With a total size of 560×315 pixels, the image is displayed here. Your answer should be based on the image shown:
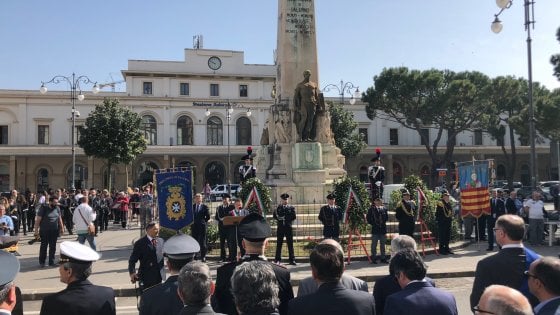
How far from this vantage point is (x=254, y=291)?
314cm

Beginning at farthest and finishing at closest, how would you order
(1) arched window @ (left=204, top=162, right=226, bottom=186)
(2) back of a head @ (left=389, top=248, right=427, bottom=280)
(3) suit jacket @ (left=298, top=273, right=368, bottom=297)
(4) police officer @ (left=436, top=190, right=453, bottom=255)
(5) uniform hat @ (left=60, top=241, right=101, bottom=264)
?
(1) arched window @ (left=204, top=162, right=226, bottom=186) < (4) police officer @ (left=436, top=190, right=453, bottom=255) < (3) suit jacket @ (left=298, top=273, right=368, bottom=297) < (5) uniform hat @ (left=60, top=241, right=101, bottom=264) < (2) back of a head @ (left=389, top=248, right=427, bottom=280)

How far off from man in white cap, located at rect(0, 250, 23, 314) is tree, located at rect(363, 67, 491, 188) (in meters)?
42.5

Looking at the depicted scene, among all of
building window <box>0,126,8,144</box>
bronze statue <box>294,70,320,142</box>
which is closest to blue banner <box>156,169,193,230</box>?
bronze statue <box>294,70,320,142</box>

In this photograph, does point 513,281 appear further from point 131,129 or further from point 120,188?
point 120,188

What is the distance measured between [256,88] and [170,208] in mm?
41697

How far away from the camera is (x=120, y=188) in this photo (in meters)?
45.3

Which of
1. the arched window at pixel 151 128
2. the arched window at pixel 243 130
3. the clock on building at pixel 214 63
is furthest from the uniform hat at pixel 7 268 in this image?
the clock on building at pixel 214 63

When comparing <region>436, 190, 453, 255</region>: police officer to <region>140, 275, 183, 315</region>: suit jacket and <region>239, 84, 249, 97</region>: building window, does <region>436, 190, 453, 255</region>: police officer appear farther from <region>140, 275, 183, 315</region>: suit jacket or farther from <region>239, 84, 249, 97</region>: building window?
<region>239, 84, 249, 97</region>: building window

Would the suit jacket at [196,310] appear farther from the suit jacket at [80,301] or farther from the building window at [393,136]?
the building window at [393,136]

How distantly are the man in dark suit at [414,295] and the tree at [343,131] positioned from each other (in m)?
39.4

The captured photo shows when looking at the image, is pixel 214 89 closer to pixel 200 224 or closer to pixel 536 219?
pixel 200 224

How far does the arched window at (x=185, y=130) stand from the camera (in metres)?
49.1

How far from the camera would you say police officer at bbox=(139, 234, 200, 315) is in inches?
152

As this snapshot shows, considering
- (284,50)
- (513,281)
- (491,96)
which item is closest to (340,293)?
(513,281)
